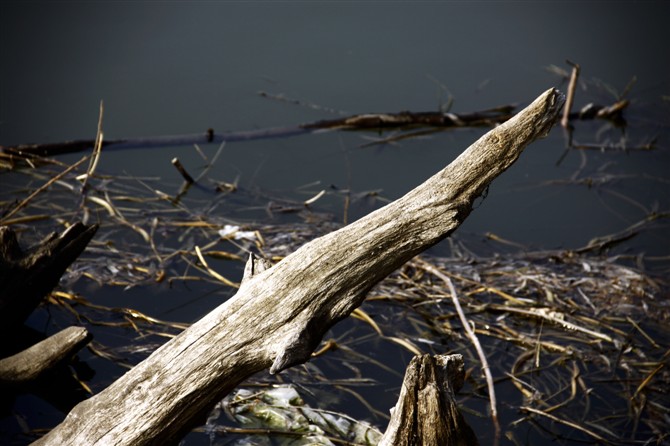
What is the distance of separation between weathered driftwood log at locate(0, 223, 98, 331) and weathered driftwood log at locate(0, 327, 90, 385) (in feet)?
0.44

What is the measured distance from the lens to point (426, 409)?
1672 mm

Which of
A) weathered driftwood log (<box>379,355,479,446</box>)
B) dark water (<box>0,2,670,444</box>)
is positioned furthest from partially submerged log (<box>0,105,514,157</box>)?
weathered driftwood log (<box>379,355,479,446</box>)

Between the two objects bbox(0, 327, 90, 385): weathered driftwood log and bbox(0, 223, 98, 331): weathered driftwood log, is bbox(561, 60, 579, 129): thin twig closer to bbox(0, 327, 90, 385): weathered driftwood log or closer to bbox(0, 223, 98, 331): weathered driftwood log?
bbox(0, 223, 98, 331): weathered driftwood log

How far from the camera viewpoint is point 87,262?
11.5ft

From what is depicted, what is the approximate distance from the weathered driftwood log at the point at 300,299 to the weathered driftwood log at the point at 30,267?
868mm

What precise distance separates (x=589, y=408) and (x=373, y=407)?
2.64 ft

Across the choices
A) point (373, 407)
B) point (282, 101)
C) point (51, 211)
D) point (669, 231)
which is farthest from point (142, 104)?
point (669, 231)

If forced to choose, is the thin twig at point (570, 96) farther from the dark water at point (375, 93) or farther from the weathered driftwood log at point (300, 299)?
the weathered driftwood log at point (300, 299)

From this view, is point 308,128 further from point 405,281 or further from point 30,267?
point 30,267

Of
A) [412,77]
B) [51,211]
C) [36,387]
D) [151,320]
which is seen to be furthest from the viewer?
[412,77]

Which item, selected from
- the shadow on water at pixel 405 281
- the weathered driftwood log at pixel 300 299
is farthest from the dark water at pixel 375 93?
the weathered driftwood log at pixel 300 299

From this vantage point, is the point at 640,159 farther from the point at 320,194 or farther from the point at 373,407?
the point at 373,407

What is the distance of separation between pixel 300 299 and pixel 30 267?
1.23 m

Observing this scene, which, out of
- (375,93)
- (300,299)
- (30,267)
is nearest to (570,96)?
(375,93)
